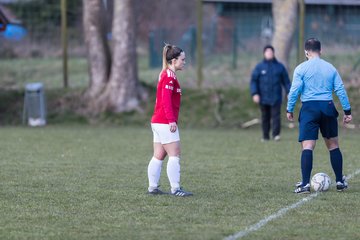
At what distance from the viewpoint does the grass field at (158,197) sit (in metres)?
→ 7.93

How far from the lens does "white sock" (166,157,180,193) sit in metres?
9.79

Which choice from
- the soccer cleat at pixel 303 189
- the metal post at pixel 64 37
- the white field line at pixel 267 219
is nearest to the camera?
the white field line at pixel 267 219

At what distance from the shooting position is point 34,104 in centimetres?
2198

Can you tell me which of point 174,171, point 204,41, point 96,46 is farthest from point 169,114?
point 204,41

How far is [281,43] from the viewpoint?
22.4 metres

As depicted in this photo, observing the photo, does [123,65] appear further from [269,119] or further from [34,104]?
[269,119]

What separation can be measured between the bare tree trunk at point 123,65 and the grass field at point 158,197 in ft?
15.0

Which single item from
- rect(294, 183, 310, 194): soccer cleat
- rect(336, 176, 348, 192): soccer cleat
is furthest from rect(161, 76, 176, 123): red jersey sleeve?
rect(336, 176, 348, 192): soccer cleat

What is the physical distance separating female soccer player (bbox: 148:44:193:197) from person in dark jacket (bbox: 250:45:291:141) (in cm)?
757

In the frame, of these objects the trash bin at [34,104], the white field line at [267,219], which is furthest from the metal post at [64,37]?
the white field line at [267,219]

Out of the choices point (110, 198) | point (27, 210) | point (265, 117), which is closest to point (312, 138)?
point (110, 198)

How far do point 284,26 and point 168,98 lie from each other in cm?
1333

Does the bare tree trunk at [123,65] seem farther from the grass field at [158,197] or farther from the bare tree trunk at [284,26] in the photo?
the grass field at [158,197]

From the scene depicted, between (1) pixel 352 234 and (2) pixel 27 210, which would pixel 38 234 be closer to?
(2) pixel 27 210
